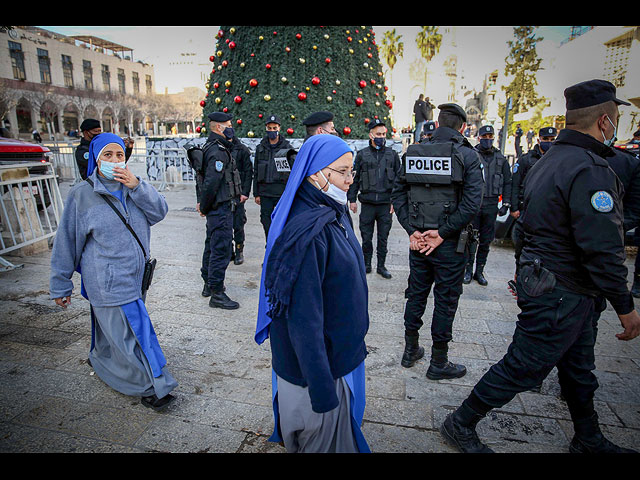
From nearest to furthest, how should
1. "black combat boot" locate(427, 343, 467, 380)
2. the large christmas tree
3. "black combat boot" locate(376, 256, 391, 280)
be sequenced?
1. "black combat boot" locate(427, 343, 467, 380)
2. "black combat boot" locate(376, 256, 391, 280)
3. the large christmas tree

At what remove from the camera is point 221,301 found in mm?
4836

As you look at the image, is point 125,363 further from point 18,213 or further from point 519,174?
point 519,174

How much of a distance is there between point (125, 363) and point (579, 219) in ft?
10.8

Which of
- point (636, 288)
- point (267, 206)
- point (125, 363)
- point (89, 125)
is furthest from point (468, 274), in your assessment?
point (89, 125)

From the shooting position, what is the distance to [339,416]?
194cm

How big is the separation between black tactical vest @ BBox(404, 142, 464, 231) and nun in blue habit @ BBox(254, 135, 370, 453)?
161cm

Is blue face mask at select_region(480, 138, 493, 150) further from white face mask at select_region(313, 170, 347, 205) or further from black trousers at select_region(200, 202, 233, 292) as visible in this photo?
white face mask at select_region(313, 170, 347, 205)

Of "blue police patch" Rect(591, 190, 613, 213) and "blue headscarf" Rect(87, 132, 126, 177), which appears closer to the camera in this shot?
"blue police patch" Rect(591, 190, 613, 213)

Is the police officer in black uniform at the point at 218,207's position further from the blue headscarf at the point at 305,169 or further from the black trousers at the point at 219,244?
the blue headscarf at the point at 305,169

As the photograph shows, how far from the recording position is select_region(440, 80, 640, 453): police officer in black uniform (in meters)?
2.08

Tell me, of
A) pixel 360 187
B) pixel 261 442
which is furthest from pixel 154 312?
pixel 360 187

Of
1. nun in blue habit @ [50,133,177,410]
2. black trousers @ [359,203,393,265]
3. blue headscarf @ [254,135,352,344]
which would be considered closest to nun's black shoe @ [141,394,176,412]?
nun in blue habit @ [50,133,177,410]

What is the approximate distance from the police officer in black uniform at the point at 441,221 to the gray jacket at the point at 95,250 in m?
2.32
